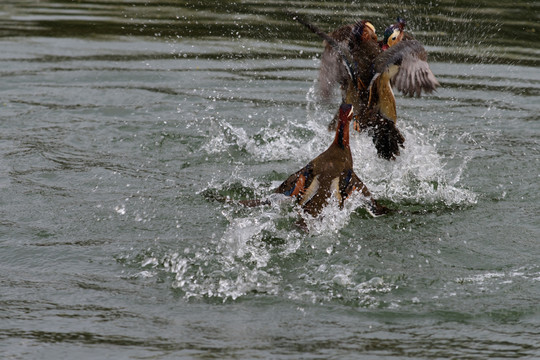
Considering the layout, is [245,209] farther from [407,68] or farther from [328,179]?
[407,68]

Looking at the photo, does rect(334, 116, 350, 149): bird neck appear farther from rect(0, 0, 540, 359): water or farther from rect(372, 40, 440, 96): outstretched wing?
rect(372, 40, 440, 96): outstretched wing

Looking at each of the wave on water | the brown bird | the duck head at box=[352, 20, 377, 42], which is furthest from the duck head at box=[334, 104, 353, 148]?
the duck head at box=[352, 20, 377, 42]

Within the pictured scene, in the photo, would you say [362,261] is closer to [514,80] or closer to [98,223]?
[98,223]

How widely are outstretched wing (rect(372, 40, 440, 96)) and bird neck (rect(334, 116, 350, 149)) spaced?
1.14 meters

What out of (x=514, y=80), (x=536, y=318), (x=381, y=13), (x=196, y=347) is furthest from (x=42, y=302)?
(x=381, y=13)

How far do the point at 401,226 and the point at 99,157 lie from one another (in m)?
3.19

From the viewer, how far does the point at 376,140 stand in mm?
7801

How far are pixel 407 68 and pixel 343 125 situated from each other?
1.43 metres

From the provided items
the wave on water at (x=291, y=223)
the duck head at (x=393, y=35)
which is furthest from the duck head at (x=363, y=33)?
the wave on water at (x=291, y=223)

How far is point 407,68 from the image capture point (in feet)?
24.3

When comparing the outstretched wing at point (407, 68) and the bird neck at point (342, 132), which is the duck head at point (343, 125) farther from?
the outstretched wing at point (407, 68)

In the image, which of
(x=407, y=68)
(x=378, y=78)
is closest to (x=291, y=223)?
(x=378, y=78)

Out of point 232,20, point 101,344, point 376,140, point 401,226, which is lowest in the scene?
point 101,344

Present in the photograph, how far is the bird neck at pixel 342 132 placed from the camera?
6.25 m
